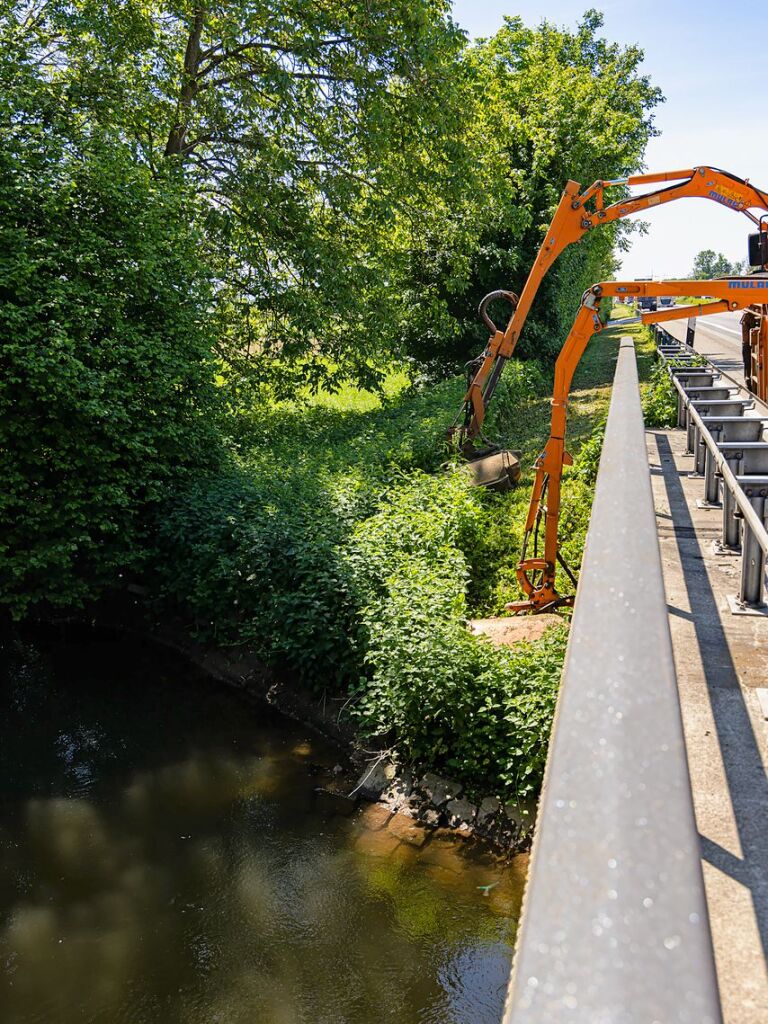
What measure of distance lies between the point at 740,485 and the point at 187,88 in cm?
1282

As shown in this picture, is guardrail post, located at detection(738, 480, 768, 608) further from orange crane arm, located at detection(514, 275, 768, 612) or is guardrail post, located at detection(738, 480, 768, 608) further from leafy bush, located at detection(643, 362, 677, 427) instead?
leafy bush, located at detection(643, 362, 677, 427)

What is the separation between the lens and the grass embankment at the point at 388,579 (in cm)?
661

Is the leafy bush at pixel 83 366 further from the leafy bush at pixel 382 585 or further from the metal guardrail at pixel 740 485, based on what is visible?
the metal guardrail at pixel 740 485

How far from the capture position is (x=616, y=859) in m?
0.70

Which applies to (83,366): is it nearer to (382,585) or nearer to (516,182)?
(382,585)

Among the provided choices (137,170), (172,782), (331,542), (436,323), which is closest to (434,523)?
(331,542)

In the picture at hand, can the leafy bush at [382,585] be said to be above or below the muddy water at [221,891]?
above

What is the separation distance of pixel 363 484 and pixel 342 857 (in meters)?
5.39

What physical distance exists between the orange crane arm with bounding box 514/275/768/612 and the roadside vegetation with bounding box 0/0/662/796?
835 millimetres

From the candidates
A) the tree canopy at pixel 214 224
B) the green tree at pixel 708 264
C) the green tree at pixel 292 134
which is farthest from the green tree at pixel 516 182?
the green tree at pixel 708 264

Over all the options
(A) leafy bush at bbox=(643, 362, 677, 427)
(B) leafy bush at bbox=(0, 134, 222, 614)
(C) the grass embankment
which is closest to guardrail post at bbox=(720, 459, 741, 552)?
(C) the grass embankment

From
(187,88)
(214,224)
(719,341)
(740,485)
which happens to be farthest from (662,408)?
(719,341)

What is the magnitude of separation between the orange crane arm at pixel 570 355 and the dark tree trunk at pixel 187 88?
9.08 meters

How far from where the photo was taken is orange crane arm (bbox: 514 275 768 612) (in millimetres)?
7414
